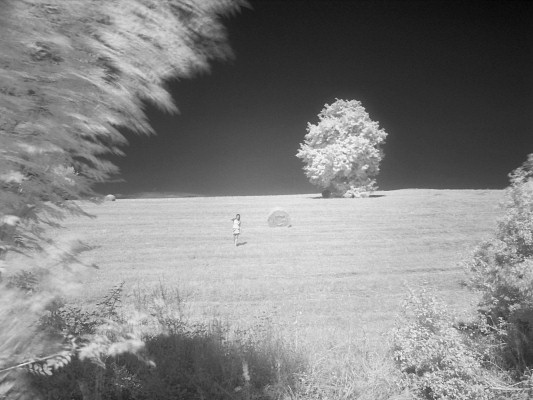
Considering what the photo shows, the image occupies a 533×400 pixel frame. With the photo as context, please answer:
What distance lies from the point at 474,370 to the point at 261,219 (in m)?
8.14

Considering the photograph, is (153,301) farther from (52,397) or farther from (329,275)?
(329,275)

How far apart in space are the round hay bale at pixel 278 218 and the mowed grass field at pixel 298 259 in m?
0.23

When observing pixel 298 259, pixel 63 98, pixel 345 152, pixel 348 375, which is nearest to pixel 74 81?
pixel 63 98

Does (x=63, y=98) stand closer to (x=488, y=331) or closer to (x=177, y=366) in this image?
(x=177, y=366)

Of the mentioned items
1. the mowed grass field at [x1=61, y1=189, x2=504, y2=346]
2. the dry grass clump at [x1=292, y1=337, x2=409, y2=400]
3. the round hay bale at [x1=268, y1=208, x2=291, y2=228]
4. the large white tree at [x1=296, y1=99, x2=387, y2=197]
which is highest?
the large white tree at [x1=296, y1=99, x2=387, y2=197]

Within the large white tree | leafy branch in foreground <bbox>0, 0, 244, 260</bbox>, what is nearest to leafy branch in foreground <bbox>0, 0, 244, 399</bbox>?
leafy branch in foreground <bbox>0, 0, 244, 260</bbox>

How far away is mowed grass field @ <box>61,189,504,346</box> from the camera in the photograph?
5.02m

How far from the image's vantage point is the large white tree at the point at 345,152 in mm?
20000

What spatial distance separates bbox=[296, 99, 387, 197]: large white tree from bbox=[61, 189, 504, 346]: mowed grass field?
8600mm

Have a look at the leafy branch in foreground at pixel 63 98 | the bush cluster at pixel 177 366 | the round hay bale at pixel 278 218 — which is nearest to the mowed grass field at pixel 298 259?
the round hay bale at pixel 278 218

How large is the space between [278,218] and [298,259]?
3687 millimetres

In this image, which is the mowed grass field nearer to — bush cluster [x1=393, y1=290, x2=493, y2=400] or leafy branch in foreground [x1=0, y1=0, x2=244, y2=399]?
bush cluster [x1=393, y1=290, x2=493, y2=400]

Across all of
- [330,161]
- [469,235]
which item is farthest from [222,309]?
[330,161]

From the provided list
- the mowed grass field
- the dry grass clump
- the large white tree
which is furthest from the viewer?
the large white tree
